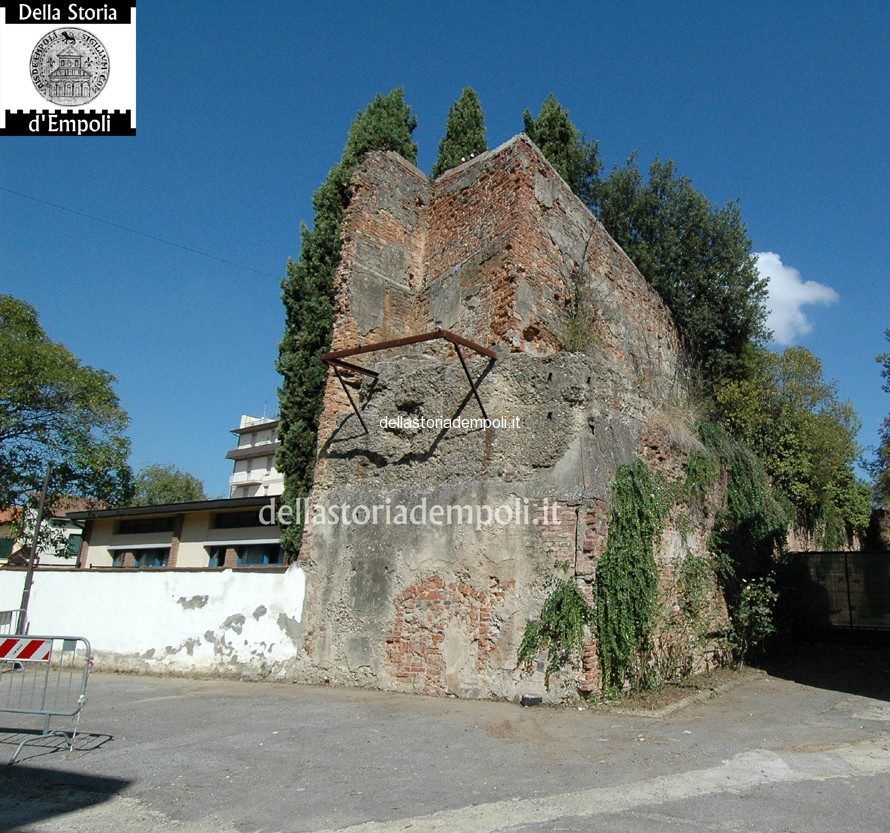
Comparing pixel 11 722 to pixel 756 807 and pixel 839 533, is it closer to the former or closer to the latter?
pixel 756 807

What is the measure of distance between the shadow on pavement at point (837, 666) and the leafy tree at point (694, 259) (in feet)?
20.5

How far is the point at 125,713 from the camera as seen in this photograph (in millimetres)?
7906

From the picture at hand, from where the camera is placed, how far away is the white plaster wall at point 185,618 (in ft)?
33.6

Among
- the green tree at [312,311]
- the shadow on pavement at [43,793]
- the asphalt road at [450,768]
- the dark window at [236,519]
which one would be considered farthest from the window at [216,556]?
the shadow on pavement at [43,793]

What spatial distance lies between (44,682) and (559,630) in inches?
331

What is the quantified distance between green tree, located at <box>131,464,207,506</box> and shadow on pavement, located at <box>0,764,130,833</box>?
144 ft

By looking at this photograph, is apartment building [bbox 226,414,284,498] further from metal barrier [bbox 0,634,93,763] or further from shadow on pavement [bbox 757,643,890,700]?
shadow on pavement [bbox 757,643,890,700]

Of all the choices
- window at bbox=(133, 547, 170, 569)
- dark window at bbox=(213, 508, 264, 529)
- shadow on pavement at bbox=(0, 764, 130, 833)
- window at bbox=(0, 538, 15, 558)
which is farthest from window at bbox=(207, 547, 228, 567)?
window at bbox=(0, 538, 15, 558)

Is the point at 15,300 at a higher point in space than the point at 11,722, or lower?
higher

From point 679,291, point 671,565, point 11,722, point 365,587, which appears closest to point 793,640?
point 671,565

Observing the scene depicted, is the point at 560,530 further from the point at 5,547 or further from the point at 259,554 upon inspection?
the point at 5,547

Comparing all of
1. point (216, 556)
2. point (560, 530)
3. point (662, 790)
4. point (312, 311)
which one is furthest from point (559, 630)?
point (216, 556)

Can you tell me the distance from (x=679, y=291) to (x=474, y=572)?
423 inches

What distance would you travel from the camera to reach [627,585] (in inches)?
320
